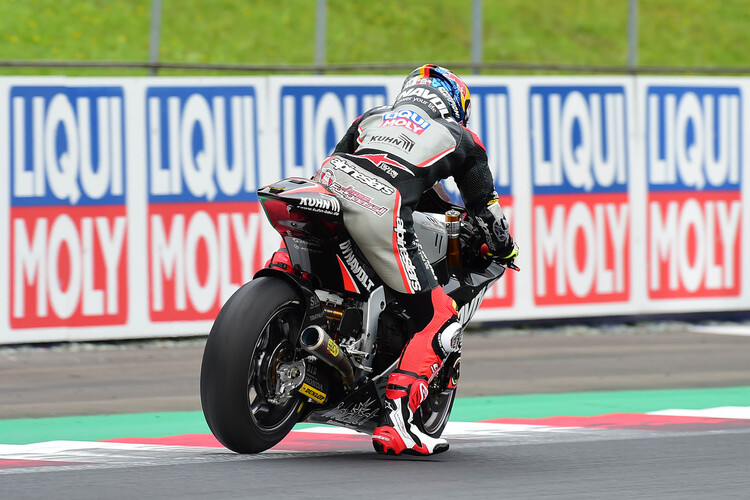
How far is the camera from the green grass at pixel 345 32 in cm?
1927

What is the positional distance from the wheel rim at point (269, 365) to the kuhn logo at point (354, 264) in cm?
36

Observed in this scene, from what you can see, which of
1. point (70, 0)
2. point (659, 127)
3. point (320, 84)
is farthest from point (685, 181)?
point (70, 0)

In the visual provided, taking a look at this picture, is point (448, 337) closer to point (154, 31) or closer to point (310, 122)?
point (310, 122)

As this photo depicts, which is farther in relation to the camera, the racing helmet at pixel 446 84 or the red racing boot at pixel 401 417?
the racing helmet at pixel 446 84

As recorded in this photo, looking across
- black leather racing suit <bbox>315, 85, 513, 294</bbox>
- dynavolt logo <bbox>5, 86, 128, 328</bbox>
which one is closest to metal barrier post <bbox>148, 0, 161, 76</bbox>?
dynavolt logo <bbox>5, 86, 128, 328</bbox>

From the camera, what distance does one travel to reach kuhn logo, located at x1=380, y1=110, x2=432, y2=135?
6.26 m

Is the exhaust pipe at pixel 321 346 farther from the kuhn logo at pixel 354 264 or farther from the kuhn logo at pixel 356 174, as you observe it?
the kuhn logo at pixel 356 174

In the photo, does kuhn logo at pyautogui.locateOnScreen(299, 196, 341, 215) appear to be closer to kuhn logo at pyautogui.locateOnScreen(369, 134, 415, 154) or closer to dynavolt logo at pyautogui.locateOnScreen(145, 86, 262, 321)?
kuhn logo at pyautogui.locateOnScreen(369, 134, 415, 154)

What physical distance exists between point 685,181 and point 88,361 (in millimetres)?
5793

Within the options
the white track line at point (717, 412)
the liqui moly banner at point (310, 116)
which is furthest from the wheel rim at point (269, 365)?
the liqui moly banner at point (310, 116)

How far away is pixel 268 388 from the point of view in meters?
5.83

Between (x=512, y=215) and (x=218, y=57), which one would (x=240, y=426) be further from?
(x=218, y=57)

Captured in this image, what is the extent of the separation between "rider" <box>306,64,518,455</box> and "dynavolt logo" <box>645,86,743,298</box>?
6.32 metres

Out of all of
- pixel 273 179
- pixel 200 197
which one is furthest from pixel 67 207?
pixel 273 179
